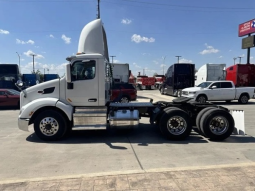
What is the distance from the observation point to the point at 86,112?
243 inches

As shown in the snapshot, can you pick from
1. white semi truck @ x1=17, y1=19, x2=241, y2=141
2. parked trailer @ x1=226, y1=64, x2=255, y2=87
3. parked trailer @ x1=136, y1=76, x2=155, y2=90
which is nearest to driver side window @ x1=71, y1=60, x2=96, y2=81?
white semi truck @ x1=17, y1=19, x2=241, y2=141

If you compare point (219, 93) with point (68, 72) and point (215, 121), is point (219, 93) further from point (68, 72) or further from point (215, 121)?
point (68, 72)

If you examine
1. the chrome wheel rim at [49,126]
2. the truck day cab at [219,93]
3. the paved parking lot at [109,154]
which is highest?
the truck day cab at [219,93]

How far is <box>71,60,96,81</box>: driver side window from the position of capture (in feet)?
20.0

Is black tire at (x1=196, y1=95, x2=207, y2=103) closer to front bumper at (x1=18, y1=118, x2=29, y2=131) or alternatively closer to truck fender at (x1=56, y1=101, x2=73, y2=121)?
truck fender at (x1=56, y1=101, x2=73, y2=121)

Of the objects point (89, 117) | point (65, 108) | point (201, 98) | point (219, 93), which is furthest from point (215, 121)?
point (219, 93)

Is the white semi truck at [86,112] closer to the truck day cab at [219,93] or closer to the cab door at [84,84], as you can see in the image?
the cab door at [84,84]

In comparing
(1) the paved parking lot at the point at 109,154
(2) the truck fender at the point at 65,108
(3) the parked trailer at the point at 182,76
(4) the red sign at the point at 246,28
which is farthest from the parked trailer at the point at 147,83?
(2) the truck fender at the point at 65,108

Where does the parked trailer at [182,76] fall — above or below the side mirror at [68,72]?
above

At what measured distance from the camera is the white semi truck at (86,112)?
595 cm

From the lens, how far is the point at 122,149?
208 inches

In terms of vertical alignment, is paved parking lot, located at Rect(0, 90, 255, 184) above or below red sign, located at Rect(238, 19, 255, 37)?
below

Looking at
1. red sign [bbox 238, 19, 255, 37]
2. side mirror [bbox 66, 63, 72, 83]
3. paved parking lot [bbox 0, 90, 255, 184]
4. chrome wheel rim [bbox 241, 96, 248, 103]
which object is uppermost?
red sign [bbox 238, 19, 255, 37]

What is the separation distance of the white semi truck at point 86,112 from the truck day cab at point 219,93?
381 inches
